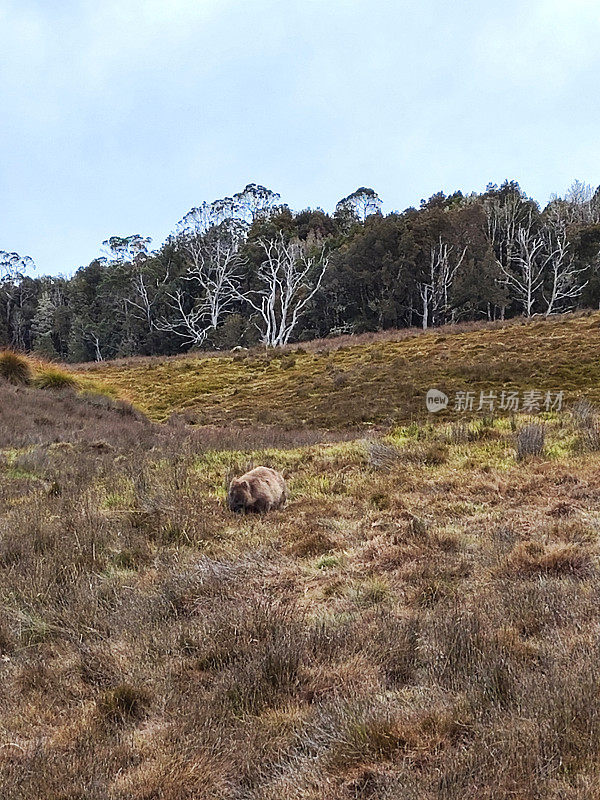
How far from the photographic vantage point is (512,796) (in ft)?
5.92

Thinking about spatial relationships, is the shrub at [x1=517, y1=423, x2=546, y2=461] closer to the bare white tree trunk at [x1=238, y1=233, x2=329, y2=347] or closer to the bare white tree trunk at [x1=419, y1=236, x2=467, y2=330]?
the bare white tree trunk at [x1=419, y1=236, x2=467, y2=330]

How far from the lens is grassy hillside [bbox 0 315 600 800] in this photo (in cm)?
207

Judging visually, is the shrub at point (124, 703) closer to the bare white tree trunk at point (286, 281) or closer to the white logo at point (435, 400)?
the white logo at point (435, 400)

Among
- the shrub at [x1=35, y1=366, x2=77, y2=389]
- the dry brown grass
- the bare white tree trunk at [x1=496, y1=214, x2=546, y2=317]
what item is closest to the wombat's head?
the dry brown grass

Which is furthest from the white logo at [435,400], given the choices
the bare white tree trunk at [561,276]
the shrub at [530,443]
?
the bare white tree trunk at [561,276]

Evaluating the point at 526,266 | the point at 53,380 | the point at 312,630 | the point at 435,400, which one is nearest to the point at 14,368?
the point at 53,380

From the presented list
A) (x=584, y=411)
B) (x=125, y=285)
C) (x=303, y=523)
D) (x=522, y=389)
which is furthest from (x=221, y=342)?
(x=303, y=523)

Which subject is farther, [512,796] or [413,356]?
[413,356]

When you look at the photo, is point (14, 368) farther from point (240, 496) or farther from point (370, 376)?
point (240, 496)

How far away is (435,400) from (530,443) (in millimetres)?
6329

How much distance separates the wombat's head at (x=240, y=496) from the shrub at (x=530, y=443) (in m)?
3.18

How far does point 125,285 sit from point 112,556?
149 ft

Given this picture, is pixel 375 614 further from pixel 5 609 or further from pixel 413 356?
pixel 413 356

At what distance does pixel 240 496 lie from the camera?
5.61m
